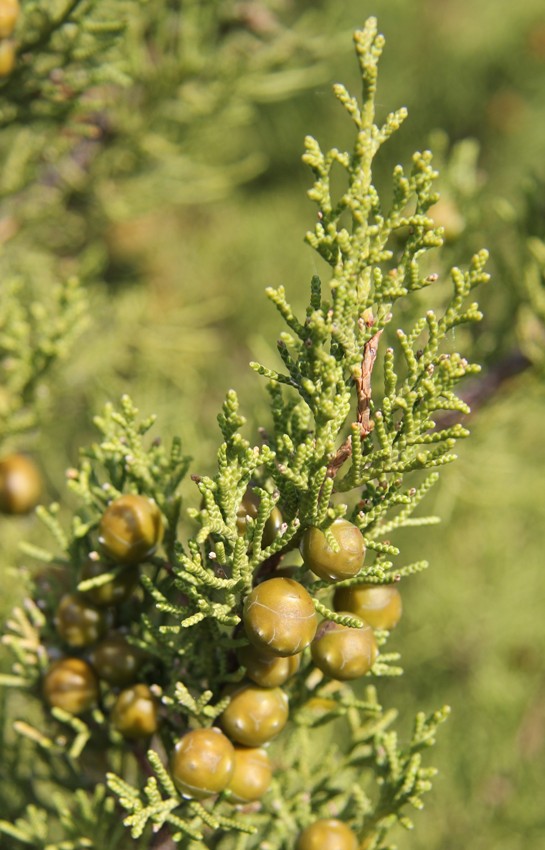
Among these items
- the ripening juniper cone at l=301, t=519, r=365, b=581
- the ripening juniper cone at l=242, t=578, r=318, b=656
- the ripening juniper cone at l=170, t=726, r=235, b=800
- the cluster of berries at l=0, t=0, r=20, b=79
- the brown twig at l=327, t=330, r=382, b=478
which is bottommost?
the ripening juniper cone at l=170, t=726, r=235, b=800

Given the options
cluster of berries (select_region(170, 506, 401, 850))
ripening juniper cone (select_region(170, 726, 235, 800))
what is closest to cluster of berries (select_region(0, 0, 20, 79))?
cluster of berries (select_region(170, 506, 401, 850))

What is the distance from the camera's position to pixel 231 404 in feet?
4.00

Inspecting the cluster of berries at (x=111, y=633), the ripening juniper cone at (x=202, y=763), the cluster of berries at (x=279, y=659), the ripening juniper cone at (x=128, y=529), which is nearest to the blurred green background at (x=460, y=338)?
the cluster of berries at (x=111, y=633)

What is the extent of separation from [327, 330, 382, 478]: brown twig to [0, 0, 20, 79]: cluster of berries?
3.99ft

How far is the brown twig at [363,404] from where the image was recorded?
4.21ft

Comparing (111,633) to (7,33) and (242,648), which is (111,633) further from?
(7,33)

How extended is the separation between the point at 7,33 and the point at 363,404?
130 cm

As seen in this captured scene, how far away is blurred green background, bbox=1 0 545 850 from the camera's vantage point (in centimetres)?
269

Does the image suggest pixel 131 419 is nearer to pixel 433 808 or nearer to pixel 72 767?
pixel 72 767

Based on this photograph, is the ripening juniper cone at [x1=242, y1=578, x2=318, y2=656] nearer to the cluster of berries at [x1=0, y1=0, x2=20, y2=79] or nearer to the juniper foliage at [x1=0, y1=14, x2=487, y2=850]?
the juniper foliage at [x1=0, y1=14, x2=487, y2=850]

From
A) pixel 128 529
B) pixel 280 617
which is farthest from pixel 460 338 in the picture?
pixel 280 617

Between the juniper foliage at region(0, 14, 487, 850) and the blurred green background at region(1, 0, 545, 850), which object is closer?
the juniper foliage at region(0, 14, 487, 850)

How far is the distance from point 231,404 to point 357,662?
0.50 m

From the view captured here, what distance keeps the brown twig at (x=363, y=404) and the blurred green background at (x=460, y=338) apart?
794 millimetres
